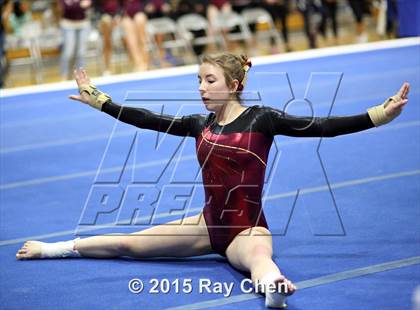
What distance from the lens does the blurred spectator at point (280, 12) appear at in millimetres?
12414

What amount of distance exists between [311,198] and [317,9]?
8.82 metres

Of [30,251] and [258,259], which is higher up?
[258,259]

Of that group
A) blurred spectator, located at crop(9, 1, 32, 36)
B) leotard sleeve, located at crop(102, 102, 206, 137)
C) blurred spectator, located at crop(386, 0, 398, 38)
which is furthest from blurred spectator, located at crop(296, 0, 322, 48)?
leotard sleeve, located at crop(102, 102, 206, 137)

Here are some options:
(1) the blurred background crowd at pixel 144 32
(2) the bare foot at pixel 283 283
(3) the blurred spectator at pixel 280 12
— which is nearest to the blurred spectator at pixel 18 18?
(1) the blurred background crowd at pixel 144 32

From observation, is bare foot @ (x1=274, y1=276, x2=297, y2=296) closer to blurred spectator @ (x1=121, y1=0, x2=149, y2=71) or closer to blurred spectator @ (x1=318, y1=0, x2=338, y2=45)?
blurred spectator @ (x1=121, y1=0, x2=149, y2=71)

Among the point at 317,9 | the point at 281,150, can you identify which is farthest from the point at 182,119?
the point at 317,9

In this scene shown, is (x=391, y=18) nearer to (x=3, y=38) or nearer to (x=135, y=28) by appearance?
(x=135, y=28)

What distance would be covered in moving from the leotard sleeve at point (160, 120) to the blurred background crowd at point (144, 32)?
7.19m

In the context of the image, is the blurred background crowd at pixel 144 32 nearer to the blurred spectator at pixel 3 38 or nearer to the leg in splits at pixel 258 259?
the blurred spectator at pixel 3 38

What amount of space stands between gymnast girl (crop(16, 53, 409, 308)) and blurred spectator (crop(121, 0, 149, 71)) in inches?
301

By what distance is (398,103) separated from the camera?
3221 mm

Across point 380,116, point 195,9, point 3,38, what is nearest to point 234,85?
point 380,116

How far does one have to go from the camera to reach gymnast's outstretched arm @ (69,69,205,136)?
376 centimetres

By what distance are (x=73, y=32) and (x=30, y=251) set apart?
289 inches
